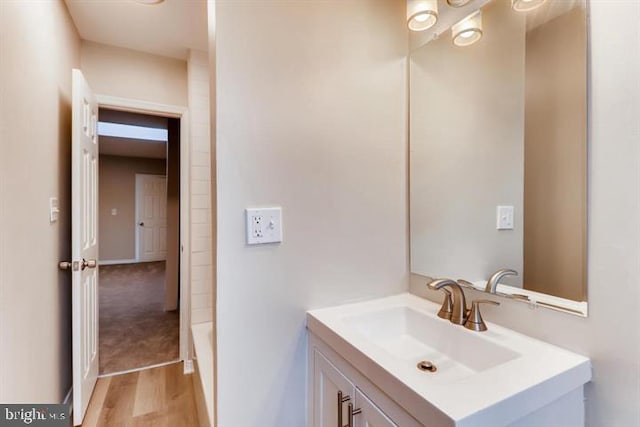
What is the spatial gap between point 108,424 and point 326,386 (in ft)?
5.03

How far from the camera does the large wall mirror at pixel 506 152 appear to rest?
0.86 metres

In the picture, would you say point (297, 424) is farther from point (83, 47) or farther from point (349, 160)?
point (83, 47)

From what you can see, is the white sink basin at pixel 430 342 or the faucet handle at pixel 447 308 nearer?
the white sink basin at pixel 430 342

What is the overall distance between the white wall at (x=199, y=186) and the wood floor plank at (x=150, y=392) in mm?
446

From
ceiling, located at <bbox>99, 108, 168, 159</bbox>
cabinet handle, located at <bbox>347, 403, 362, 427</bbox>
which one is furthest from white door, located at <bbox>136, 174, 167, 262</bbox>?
cabinet handle, located at <bbox>347, 403, 362, 427</bbox>

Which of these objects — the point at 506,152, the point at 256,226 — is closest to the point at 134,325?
the point at 256,226

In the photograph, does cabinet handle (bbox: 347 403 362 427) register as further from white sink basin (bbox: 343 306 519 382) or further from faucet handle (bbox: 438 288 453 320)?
faucet handle (bbox: 438 288 453 320)

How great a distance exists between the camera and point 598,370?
0.78 m

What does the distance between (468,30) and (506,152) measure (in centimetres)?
50

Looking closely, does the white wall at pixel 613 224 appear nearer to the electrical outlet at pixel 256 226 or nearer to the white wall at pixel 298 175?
the white wall at pixel 298 175

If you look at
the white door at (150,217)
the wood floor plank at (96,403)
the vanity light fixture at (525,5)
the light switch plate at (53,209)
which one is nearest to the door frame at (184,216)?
the wood floor plank at (96,403)

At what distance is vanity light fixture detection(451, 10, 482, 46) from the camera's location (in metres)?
1.12

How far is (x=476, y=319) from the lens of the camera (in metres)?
1.00

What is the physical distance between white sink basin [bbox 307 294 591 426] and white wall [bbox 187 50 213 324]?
1471mm
